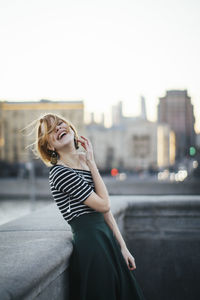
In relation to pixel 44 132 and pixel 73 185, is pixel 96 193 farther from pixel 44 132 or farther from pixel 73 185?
pixel 44 132

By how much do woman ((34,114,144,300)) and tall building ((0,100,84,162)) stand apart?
60.7m

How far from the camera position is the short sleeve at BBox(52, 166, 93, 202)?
227 centimetres

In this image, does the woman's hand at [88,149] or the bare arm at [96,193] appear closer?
the bare arm at [96,193]

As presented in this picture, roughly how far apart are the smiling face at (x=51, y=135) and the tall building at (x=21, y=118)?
199ft

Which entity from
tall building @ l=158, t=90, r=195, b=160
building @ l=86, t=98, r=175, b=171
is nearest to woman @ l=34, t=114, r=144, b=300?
building @ l=86, t=98, r=175, b=171

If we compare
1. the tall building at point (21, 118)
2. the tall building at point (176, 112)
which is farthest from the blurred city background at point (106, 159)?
the tall building at point (176, 112)

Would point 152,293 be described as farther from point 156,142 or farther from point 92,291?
point 156,142

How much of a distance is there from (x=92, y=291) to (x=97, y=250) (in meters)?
0.24

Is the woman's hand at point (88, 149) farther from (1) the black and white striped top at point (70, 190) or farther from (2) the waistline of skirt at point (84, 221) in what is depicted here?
(2) the waistline of skirt at point (84, 221)

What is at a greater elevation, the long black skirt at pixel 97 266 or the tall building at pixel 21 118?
the tall building at pixel 21 118

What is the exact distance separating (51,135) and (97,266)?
2.92 feet

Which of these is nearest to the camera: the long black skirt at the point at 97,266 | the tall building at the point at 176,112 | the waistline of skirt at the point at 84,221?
the long black skirt at the point at 97,266

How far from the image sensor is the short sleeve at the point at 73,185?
227 centimetres

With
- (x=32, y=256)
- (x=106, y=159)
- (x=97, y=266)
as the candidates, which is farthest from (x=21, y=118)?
(x=32, y=256)
